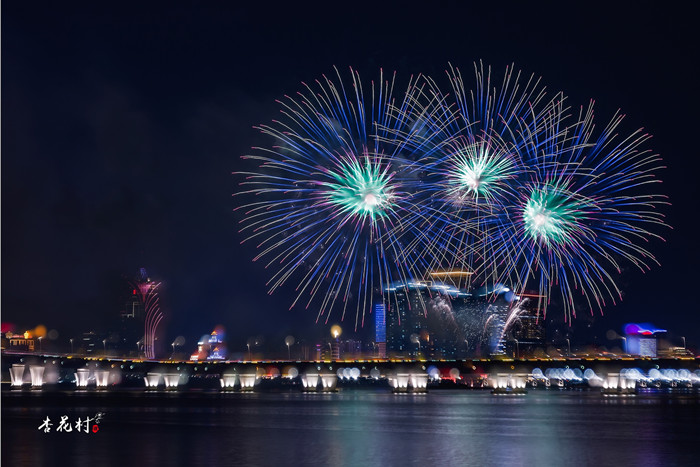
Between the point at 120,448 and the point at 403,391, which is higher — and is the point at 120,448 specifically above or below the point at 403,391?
above

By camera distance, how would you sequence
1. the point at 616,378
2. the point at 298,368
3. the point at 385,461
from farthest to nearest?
1. the point at 298,368
2. the point at 616,378
3. the point at 385,461

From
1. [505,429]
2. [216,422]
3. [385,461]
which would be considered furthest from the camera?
[216,422]

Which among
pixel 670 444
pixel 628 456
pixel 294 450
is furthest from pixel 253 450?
pixel 670 444

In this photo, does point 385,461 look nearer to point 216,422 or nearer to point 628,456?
point 628,456

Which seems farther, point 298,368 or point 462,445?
point 298,368

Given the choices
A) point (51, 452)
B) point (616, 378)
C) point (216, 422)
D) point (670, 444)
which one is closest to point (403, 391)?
point (616, 378)

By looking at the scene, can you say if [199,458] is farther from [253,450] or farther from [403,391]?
[403,391]

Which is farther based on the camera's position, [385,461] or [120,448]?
[120,448]

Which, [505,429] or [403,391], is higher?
[505,429]

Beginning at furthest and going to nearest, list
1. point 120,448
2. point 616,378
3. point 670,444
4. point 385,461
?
point 616,378
point 670,444
point 120,448
point 385,461
